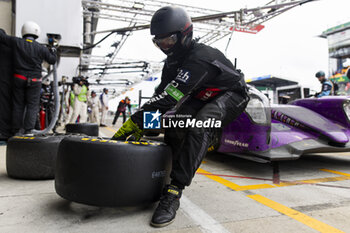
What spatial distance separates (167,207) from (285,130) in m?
1.94

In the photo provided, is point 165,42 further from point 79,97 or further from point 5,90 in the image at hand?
point 79,97

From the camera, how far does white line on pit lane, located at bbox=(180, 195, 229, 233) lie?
1.40 m

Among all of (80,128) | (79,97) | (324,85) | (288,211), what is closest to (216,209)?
(288,211)

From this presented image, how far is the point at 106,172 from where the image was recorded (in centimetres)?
146

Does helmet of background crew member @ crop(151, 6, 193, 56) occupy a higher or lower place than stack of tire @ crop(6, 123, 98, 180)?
higher

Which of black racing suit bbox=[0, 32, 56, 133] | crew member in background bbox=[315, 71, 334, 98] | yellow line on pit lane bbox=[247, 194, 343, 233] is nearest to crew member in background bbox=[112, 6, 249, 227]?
yellow line on pit lane bbox=[247, 194, 343, 233]

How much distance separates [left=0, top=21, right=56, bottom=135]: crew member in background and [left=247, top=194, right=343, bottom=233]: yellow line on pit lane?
3662mm

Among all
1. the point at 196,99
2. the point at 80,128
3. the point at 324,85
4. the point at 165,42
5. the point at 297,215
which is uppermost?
the point at 324,85

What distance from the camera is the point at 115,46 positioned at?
1590cm

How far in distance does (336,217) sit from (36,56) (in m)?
4.40

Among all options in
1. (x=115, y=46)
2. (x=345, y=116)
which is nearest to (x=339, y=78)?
(x=115, y=46)

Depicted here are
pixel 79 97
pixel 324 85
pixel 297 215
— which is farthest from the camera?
pixel 79 97

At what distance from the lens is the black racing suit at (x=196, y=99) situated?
5.65 feet

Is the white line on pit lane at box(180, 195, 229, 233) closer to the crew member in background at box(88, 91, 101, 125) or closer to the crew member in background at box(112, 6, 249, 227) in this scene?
the crew member in background at box(112, 6, 249, 227)
